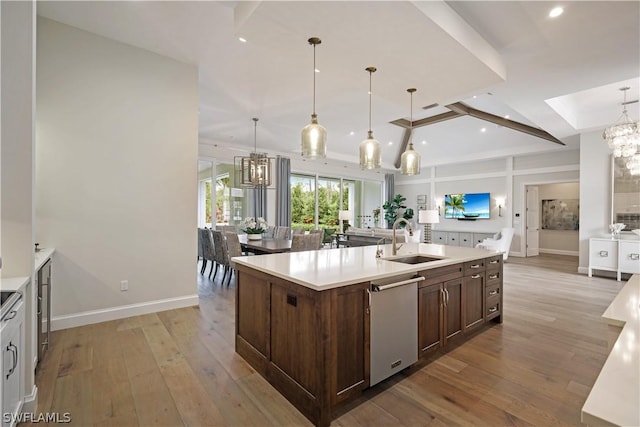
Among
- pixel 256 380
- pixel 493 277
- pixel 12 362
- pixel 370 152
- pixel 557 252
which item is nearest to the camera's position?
pixel 12 362

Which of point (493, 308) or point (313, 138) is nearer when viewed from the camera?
point (313, 138)

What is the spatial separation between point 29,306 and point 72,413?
736 millimetres

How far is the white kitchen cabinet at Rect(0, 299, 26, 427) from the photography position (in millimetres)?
1531

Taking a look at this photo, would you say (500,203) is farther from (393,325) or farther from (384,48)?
(393,325)

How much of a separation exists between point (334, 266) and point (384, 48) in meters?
1.99

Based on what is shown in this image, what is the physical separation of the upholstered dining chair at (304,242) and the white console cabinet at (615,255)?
5.59 metres

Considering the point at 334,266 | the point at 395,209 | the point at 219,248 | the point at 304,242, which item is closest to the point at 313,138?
the point at 334,266

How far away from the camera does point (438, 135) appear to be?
930 centimetres

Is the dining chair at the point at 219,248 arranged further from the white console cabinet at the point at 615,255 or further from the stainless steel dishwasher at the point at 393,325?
the white console cabinet at the point at 615,255

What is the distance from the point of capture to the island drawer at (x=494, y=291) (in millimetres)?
3361

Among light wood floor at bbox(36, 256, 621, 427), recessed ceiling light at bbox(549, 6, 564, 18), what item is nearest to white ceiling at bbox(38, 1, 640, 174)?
recessed ceiling light at bbox(549, 6, 564, 18)

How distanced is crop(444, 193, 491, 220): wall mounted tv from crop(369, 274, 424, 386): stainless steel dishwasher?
8502mm

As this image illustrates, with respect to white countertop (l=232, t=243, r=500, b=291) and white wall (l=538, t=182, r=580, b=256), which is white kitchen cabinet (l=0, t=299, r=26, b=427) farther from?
white wall (l=538, t=182, r=580, b=256)

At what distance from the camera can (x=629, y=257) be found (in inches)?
220
